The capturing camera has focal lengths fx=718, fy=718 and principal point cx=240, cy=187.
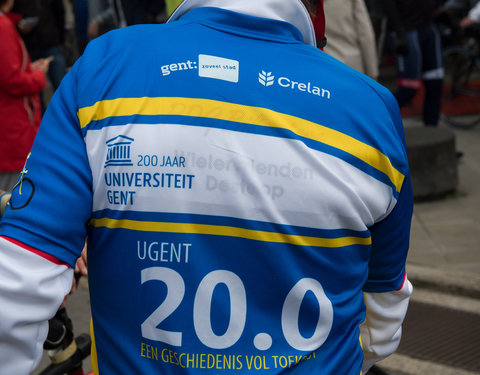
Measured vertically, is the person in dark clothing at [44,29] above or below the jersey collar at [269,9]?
below

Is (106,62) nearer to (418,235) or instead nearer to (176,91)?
(176,91)

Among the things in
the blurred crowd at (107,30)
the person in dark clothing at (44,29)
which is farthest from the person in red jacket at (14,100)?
the person in dark clothing at (44,29)

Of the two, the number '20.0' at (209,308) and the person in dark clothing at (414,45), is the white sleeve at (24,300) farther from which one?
the person in dark clothing at (414,45)

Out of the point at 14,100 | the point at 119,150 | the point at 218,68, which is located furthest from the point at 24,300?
the point at 14,100

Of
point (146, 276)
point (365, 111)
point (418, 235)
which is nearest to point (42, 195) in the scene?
point (146, 276)

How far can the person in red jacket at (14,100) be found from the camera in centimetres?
472

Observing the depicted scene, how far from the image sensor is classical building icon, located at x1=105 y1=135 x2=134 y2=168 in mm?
1410

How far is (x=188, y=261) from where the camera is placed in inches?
55.4

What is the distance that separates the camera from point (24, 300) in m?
1.33

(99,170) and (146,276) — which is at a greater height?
(99,170)

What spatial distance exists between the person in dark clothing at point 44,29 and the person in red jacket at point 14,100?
187 centimetres

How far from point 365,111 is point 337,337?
1.61 feet

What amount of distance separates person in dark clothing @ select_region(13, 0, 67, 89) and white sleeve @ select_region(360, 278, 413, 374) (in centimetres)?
560

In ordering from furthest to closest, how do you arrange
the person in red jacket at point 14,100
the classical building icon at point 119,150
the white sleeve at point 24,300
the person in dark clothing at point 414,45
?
the person in dark clothing at point 414,45
the person in red jacket at point 14,100
the classical building icon at point 119,150
the white sleeve at point 24,300
